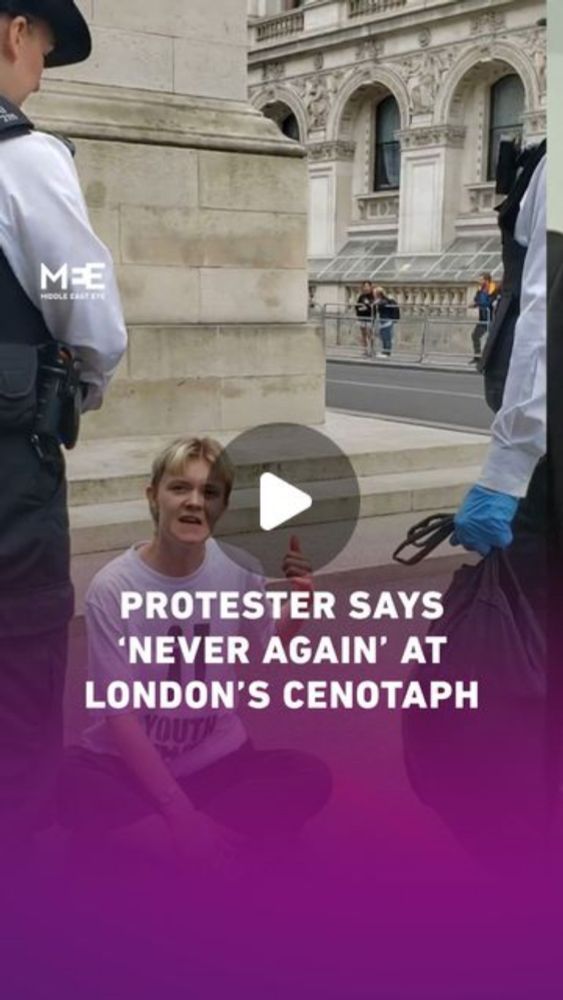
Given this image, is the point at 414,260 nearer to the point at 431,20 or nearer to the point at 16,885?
the point at 431,20

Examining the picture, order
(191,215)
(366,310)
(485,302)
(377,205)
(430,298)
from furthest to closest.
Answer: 1. (191,215)
2. (366,310)
3. (430,298)
4. (377,205)
5. (485,302)

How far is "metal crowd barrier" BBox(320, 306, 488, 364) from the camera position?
2.97 meters

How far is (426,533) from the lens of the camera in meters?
2.06

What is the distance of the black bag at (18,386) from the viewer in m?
1.57

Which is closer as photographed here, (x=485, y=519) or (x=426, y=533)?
(x=485, y=519)

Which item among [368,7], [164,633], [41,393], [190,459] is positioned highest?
[368,7]

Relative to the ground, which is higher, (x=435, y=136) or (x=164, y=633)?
(x=435, y=136)

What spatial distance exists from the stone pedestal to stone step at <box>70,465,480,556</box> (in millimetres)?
182

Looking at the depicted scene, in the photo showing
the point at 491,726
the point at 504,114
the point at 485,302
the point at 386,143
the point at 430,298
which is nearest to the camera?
the point at 491,726

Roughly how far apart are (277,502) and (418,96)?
0.74 metres

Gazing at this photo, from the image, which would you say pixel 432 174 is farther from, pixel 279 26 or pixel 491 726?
pixel 491 726

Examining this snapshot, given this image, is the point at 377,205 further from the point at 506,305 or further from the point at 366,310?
the point at 366,310
